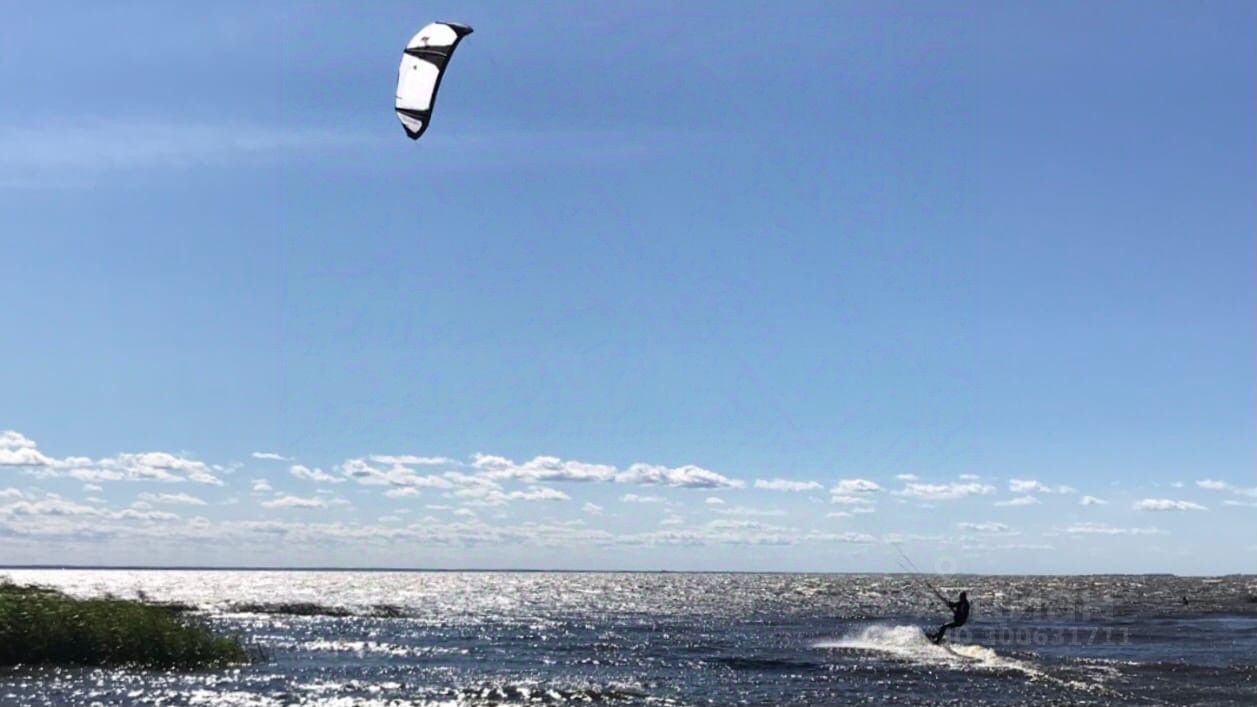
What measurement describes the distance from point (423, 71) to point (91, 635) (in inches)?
756

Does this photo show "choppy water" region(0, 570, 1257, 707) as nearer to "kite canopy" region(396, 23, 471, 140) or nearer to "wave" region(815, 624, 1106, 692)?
"wave" region(815, 624, 1106, 692)

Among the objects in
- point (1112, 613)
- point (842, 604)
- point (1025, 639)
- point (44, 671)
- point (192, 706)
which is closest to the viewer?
point (192, 706)

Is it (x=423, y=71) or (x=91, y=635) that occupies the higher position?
(x=423, y=71)

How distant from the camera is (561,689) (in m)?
32.2

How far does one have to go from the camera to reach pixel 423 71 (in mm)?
20781

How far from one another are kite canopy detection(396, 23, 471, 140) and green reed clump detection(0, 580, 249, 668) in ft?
61.4

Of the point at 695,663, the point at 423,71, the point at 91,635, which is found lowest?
the point at 695,663

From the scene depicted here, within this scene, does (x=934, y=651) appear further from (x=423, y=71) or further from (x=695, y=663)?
(x=423, y=71)

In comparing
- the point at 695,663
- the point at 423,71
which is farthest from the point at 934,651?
the point at 423,71

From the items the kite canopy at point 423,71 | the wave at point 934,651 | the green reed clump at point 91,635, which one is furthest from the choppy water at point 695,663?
the kite canopy at point 423,71

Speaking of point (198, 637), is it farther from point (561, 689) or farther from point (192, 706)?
point (561, 689)

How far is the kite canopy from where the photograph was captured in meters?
20.1

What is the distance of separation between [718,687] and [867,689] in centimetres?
405

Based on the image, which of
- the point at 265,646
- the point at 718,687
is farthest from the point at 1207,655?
the point at 265,646
